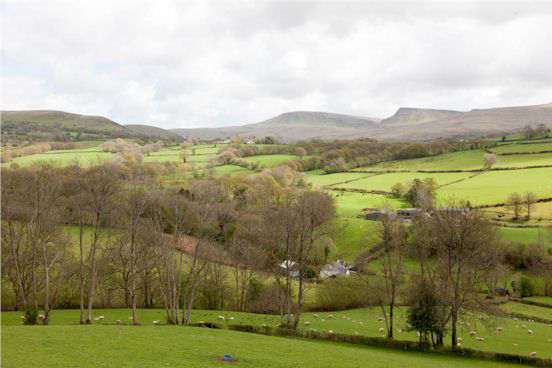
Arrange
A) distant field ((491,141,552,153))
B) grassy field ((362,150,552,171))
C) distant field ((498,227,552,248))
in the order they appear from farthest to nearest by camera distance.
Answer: distant field ((491,141,552,153)) < grassy field ((362,150,552,171)) < distant field ((498,227,552,248))

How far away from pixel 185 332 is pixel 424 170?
437 ft

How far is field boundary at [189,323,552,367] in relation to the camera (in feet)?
110

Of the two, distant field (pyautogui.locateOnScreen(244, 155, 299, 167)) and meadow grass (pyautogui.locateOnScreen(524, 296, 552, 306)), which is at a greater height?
distant field (pyautogui.locateOnScreen(244, 155, 299, 167))

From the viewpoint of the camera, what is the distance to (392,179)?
136250mm

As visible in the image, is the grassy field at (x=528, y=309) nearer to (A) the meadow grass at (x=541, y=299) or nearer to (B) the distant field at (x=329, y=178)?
(A) the meadow grass at (x=541, y=299)

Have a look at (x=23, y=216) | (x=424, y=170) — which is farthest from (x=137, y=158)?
(x=424, y=170)

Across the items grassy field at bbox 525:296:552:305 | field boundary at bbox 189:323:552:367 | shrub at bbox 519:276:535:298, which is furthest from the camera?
shrub at bbox 519:276:535:298

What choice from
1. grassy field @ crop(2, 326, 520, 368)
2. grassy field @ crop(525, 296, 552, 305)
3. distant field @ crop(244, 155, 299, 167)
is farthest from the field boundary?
distant field @ crop(244, 155, 299, 167)

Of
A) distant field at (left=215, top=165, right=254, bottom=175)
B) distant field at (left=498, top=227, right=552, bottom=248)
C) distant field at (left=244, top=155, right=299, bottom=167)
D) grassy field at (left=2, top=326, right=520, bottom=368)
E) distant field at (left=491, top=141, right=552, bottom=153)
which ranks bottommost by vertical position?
distant field at (left=498, top=227, right=552, bottom=248)

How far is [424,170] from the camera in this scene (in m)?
146

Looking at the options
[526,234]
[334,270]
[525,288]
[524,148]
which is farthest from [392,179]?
[334,270]

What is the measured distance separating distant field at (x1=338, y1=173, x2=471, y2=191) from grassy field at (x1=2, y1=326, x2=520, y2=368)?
100745 millimetres

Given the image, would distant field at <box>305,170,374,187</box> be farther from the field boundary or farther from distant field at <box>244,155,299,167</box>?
the field boundary

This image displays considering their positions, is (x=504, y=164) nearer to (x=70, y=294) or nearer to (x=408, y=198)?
(x=408, y=198)
